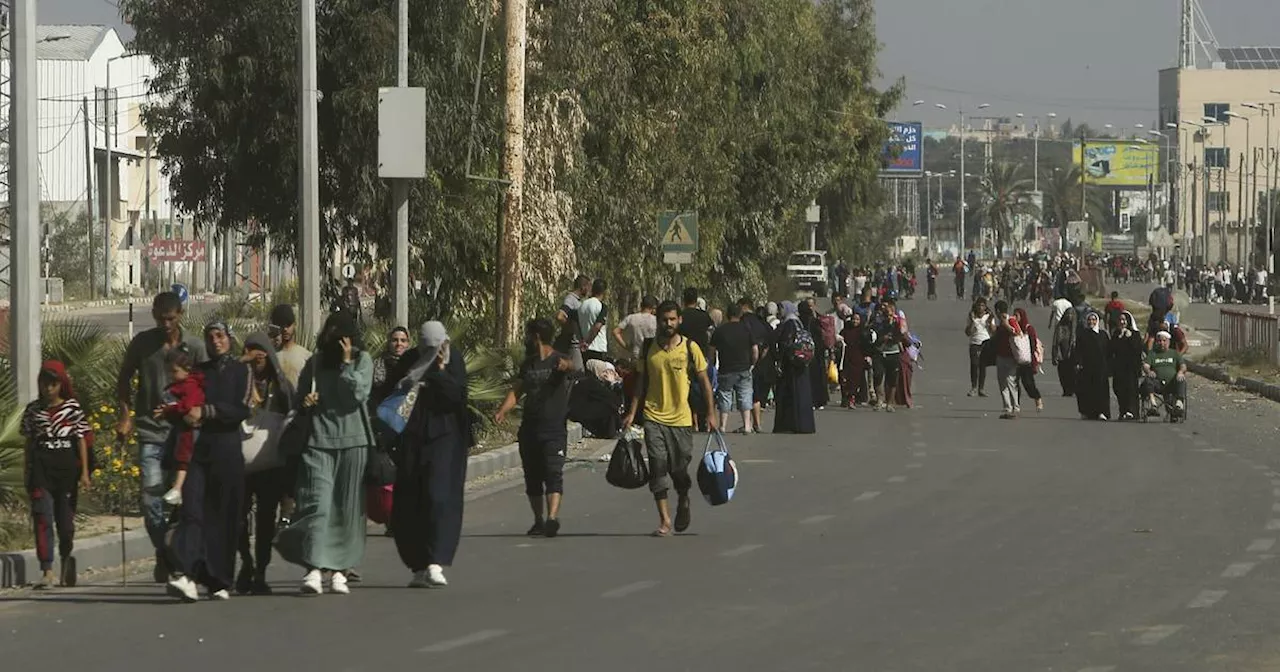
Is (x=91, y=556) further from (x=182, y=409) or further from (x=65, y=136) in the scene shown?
(x=65, y=136)

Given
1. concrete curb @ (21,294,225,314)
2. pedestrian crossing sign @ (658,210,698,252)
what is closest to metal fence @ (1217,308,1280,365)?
pedestrian crossing sign @ (658,210,698,252)

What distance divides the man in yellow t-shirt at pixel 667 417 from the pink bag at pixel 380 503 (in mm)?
2806

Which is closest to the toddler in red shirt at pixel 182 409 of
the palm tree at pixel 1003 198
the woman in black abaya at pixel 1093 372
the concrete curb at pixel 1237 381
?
the woman in black abaya at pixel 1093 372

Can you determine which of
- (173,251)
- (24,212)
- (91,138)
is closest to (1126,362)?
(24,212)

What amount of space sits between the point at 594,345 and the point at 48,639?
1405 cm

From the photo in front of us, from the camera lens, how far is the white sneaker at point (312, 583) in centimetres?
1273

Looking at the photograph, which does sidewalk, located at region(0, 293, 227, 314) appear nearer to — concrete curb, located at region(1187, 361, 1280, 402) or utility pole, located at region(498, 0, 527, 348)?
concrete curb, located at region(1187, 361, 1280, 402)

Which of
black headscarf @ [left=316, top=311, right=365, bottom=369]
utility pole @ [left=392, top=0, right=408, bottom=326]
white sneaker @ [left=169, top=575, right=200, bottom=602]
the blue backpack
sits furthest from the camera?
utility pole @ [left=392, top=0, right=408, bottom=326]

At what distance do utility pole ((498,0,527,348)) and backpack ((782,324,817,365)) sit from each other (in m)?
3.97

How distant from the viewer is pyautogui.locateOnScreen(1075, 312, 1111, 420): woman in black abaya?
30625 mm

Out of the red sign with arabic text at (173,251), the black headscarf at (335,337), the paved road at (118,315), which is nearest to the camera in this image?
the black headscarf at (335,337)

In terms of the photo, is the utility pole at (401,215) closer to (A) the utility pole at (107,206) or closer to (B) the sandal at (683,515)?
(B) the sandal at (683,515)

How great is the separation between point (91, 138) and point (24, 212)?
295 ft

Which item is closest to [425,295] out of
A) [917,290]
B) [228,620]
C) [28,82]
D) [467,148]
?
[467,148]
